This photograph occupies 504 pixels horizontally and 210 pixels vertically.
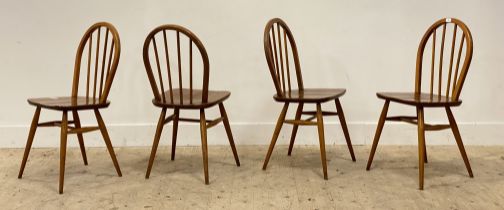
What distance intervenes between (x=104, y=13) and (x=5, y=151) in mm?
957

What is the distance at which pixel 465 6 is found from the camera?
309cm

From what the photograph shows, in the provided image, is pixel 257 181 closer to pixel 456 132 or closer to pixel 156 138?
pixel 156 138

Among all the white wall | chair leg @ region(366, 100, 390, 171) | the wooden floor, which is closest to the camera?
the wooden floor

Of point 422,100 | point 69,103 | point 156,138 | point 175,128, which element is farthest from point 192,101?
point 422,100

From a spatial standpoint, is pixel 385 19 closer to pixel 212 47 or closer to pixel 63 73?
pixel 212 47

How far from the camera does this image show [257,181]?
2488 mm

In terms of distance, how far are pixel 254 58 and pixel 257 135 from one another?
1.47 ft

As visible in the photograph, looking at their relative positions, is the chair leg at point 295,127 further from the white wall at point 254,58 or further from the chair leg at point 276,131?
the white wall at point 254,58

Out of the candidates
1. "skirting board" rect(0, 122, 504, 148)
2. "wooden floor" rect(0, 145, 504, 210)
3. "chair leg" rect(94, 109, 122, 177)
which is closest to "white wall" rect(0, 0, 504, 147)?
"skirting board" rect(0, 122, 504, 148)

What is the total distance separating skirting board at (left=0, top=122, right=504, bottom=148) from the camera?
3.20 m

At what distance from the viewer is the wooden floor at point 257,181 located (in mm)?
2193

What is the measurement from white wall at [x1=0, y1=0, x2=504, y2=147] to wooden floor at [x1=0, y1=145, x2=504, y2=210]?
162mm

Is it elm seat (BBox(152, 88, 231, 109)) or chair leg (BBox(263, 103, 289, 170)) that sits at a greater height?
elm seat (BBox(152, 88, 231, 109))

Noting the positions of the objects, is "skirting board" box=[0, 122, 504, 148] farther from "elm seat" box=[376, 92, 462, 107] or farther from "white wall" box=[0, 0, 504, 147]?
"elm seat" box=[376, 92, 462, 107]
